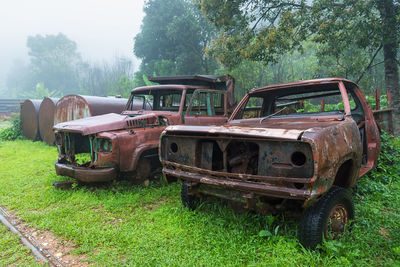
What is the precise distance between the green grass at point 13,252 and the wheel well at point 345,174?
131 inches

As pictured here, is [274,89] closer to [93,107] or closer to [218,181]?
[218,181]

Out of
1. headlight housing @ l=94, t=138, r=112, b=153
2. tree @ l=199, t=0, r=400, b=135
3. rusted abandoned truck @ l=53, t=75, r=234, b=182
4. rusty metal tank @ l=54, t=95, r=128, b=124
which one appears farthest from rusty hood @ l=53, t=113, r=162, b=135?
tree @ l=199, t=0, r=400, b=135

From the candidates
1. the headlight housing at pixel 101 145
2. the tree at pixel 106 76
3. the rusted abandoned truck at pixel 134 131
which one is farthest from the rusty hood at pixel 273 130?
the tree at pixel 106 76

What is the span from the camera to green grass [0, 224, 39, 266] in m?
2.62

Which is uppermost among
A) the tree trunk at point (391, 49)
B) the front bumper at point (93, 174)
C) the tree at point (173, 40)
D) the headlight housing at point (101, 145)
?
the tree at point (173, 40)

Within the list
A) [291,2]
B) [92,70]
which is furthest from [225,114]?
[92,70]

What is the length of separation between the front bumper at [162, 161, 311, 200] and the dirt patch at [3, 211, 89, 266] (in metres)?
1.31

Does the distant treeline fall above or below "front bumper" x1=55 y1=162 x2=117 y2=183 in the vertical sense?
above

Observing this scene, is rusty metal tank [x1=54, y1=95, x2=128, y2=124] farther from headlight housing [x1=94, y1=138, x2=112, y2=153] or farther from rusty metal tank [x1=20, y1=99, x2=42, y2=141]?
headlight housing [x1=94, y1=138, x2=112, y2=153]

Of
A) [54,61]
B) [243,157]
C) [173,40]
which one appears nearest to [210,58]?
[173,40]

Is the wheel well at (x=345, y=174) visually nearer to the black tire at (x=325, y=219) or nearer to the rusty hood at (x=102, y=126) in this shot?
the black tire at (x=325, y=219)

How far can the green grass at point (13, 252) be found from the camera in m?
2.62

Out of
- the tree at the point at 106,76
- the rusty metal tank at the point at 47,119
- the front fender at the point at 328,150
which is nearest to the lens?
the front fender at the point at 328,150

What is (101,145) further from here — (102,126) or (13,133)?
(13,133)
